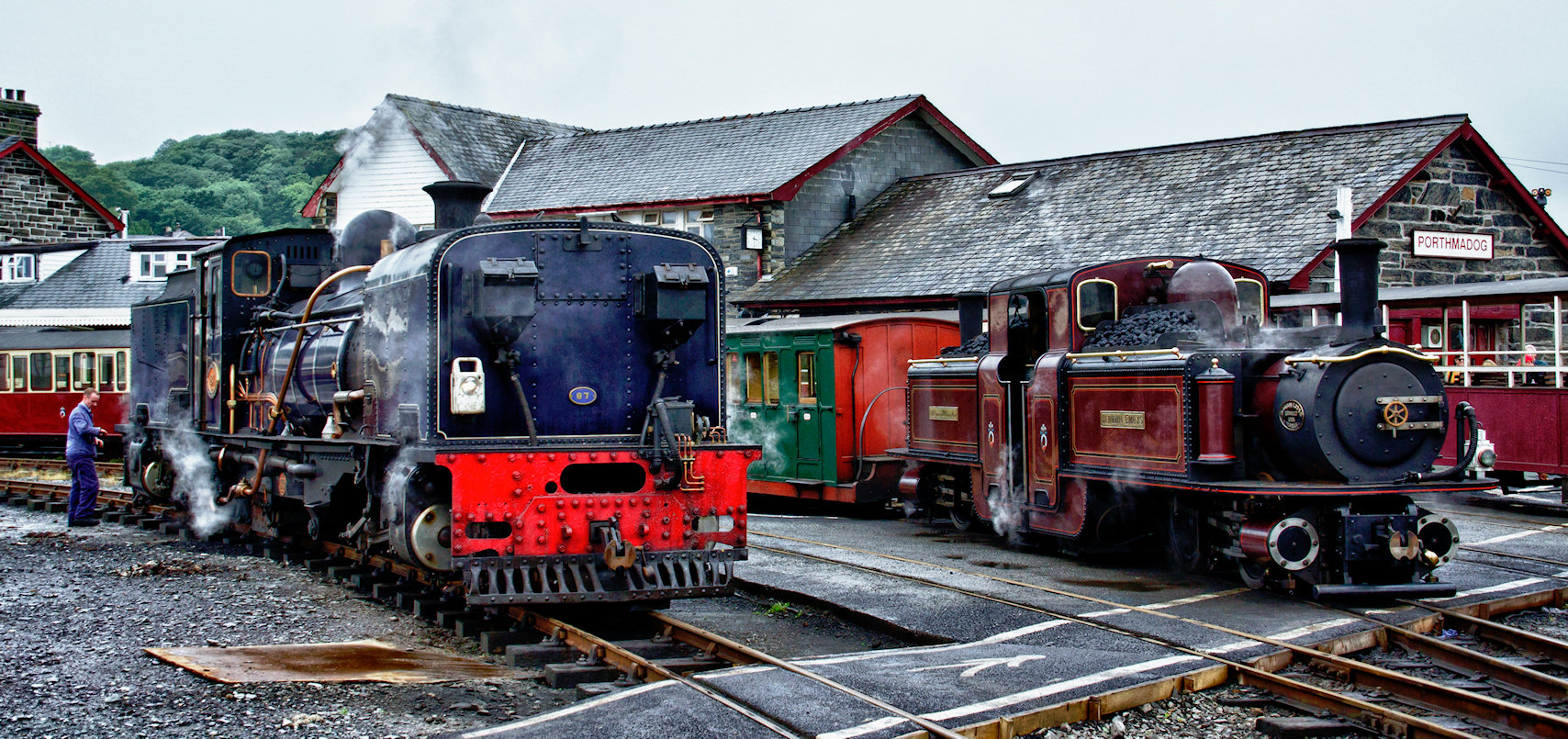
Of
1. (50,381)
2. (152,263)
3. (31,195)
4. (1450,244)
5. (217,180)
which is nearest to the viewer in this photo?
(1450,244)

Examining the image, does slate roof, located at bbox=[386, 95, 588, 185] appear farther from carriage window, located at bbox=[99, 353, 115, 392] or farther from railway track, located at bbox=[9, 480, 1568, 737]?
railway track, located at bbox=[9, 480, 1568, 737]

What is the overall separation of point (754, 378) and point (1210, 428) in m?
7.69

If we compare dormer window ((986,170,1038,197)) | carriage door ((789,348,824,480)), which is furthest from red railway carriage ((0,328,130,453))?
dormer window ((986,170,1038,197))

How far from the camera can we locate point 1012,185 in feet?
76.0

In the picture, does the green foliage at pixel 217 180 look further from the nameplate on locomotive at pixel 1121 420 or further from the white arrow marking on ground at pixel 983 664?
the white arrow marking on ground at pixel 983 664

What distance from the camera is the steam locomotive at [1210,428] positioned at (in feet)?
29.2

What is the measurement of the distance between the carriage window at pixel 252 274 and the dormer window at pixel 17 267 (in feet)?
84.8

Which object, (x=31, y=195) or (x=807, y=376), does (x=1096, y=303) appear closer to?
(x=807, y=376)

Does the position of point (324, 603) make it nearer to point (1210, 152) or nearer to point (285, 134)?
point (1210, 152)

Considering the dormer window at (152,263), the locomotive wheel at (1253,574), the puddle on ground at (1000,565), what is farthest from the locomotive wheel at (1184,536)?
the dormer window at (152,263)

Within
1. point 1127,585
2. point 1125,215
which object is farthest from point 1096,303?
point 1125,215

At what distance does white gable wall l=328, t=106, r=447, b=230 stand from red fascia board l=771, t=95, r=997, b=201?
9.20 metres

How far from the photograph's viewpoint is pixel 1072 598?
916cm

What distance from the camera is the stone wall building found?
34.8 m
